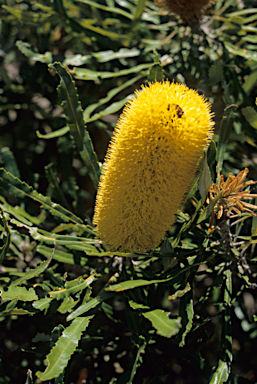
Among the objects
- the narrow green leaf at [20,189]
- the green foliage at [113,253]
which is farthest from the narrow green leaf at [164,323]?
the narrow green leaf at [20,189]

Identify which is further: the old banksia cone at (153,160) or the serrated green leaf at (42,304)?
the serrated green leaf at (42,304)

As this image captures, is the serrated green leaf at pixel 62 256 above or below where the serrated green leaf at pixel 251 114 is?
below

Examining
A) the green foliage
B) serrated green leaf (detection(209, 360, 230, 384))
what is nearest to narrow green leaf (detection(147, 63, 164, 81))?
the green foliage

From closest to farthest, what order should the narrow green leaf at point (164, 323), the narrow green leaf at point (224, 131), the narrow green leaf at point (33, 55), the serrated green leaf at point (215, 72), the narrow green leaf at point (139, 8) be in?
the narrow green leaf at point (164, 323) → the narrow green leaf at point (224, 131) → the serrated green leaf at point (215, 72) → the narrow green leaf at point (33, 55) → the narrow green leaf at point (139, 8)

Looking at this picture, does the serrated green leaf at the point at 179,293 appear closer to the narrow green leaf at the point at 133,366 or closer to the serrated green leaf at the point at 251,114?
the narrow green leaf at the point at 133,366

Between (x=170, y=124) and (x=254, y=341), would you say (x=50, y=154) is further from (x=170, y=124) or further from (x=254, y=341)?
(x=254, y=341)

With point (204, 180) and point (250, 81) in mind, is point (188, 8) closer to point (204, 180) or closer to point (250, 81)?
point (250, 81)

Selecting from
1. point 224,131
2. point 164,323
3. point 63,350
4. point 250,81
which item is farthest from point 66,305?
point 250,81
